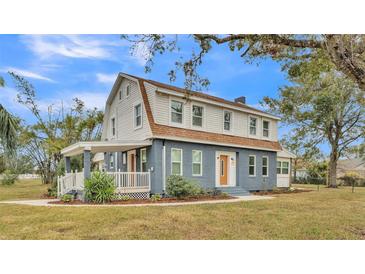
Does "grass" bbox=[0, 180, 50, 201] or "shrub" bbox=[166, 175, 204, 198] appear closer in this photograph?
"shrub" bbox=[166, 175, 204, 198]

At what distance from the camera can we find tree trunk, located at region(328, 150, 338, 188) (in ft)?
35.8

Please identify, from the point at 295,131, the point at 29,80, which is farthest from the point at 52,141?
the point at 295,131

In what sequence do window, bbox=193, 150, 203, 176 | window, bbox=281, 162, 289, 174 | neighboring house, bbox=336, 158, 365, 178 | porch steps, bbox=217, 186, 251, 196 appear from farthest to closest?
window, bbox=281, 162, 289, 174 → neighboring house, bbox=336, 158, 365, 178 → porch steps, bbox=217, 186, 251, 196 → window, bbox=193, 150, 203, 176

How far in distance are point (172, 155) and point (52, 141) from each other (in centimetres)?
370

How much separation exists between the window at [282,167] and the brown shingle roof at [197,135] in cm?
206

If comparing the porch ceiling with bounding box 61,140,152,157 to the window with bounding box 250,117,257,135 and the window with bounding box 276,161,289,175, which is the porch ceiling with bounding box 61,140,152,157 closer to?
the window with bounding box 250,117,257,135

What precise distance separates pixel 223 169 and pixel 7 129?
6.60 metres

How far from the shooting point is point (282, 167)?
1310 centimetres

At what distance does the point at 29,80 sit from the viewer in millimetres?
5207

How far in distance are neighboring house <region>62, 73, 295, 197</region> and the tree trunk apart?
230cm

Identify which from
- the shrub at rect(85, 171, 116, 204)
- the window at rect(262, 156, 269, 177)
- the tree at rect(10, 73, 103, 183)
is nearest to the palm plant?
the tree at rect(10, 73, 103, 183)

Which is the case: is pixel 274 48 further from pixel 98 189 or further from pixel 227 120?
pixel 98 189

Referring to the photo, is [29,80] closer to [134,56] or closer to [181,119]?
[134,56]

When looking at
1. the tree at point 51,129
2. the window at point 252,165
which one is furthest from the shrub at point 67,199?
the window at point 252,165
